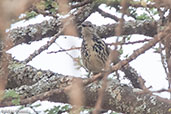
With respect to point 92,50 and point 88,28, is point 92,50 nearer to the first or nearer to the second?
point 92,50

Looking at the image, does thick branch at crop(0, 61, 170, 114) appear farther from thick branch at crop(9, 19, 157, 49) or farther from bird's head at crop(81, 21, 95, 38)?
bird's head at crop(81, 21, 95, 38)

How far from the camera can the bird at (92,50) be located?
3.92 meters

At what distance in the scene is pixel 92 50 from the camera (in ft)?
13.3

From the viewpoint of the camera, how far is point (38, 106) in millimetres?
2715

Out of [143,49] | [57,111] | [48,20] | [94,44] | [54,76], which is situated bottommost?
[143,49]

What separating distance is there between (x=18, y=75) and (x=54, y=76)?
41 cm

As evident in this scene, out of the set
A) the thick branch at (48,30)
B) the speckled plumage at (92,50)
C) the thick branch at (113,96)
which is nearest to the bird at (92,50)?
the speckled plumage at (92,50)

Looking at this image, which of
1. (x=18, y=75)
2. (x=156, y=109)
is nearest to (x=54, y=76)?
(x=18, y=75)

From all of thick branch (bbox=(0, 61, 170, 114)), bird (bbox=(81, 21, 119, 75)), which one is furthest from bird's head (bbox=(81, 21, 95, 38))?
thick branch (bbox=(0, 61, 170, 114))

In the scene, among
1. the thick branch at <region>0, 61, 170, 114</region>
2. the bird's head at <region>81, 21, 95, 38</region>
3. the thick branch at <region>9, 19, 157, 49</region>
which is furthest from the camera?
the bird's head at <region>81, 21, 95, 38</region>

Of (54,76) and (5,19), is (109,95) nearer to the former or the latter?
(54,76)

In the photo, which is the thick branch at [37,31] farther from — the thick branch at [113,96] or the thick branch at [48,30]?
the thick branch at [113,96]

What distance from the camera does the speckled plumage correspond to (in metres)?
A: 3.92

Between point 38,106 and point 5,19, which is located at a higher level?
point 38,106
